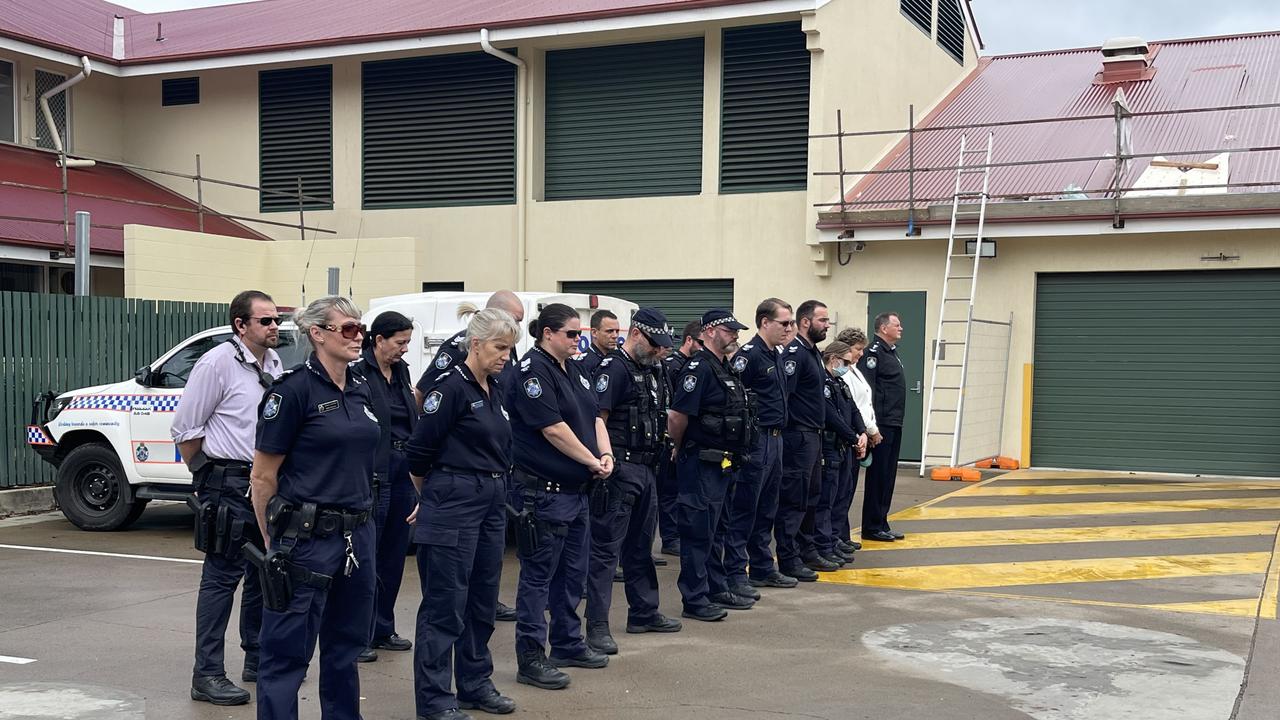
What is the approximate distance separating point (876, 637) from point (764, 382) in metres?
2.01

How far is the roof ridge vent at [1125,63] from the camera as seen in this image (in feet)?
67.3

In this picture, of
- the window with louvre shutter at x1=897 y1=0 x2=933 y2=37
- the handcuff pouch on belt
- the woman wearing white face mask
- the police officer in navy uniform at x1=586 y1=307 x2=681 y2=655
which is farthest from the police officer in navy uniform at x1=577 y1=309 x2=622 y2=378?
the window with louvre shutter at x1=897 y1=0 x2=933 y2=37

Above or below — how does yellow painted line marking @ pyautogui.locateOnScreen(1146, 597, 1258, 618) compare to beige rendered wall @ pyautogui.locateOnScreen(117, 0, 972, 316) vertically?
below

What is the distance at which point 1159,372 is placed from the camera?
645 inches

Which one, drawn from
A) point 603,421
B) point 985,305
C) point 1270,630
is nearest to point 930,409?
point 985,305

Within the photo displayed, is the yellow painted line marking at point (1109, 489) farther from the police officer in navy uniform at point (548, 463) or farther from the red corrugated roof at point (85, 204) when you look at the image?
the red corrugated roof at point (85, 204)

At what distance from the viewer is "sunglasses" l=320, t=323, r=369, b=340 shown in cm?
510

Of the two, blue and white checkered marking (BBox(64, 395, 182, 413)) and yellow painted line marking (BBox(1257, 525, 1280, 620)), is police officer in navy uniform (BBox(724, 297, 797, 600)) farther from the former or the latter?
blue and white checkered marking (BBox(64, 395, 182, 413))

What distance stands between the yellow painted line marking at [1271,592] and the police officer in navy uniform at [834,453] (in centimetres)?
308

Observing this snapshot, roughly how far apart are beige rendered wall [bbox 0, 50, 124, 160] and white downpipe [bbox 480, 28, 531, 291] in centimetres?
754

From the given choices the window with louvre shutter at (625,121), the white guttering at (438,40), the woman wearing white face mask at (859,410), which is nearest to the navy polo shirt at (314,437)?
the woman wearing white face mask at (859,410)

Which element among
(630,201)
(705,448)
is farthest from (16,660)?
(630,201)

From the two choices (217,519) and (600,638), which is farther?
(600,638)

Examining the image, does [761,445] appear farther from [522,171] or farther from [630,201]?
[522,171]
